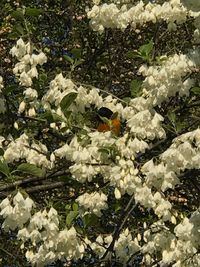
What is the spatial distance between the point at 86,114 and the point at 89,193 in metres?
0.58

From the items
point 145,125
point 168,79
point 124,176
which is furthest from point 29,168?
point 168,79

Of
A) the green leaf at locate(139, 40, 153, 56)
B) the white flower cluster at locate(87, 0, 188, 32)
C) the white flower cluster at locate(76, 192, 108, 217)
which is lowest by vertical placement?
the white flower cluster at locate(76, 192, 108, 217)

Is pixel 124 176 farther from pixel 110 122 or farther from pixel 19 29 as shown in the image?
pixel 19 29

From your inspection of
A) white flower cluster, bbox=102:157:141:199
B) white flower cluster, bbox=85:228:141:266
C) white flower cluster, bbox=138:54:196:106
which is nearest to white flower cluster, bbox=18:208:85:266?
white flower cluster, bbox=102:157:141:199

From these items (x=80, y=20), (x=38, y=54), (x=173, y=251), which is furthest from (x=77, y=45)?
(x=173, y=251)

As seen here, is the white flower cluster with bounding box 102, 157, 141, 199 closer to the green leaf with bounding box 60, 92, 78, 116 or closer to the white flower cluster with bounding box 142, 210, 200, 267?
the white flower cluster with bounding box 142, 210, 200, 267

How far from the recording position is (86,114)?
477 centimetres

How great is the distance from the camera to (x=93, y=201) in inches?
175

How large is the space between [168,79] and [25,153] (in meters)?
1.13

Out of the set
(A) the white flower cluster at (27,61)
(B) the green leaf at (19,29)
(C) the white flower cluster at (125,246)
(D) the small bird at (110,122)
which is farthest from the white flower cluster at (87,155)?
(C) the white flower cluster at (125,246)

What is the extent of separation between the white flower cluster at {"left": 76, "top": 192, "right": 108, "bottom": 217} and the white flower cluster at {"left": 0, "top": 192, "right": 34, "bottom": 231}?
544 millimetres

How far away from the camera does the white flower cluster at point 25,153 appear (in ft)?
15.1

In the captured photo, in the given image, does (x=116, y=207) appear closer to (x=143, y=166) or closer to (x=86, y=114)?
(x=86, y=114)

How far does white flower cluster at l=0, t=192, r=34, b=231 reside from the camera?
3857 mm
